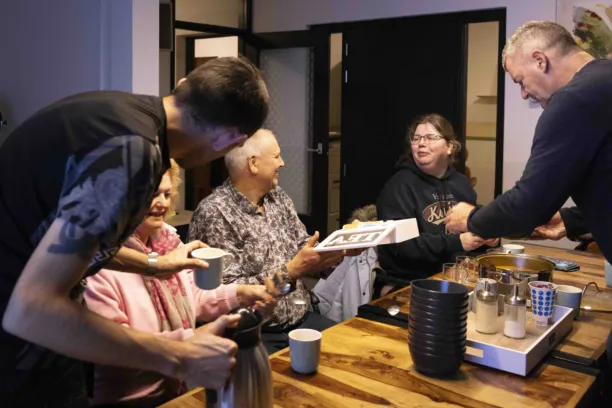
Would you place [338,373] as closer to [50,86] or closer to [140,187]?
[140,187]

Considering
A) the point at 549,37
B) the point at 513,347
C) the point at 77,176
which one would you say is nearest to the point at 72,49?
the point at 549,37

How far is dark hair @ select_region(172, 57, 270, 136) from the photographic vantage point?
1.13 metres

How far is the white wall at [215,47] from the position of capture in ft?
20.8

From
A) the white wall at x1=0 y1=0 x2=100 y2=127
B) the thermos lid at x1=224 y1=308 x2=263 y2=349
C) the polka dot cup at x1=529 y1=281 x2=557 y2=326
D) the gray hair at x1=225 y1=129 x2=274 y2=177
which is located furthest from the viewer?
the white wall at x1=0 y1=0 x2=100 y2=127

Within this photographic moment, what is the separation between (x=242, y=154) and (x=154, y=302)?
0.86 m

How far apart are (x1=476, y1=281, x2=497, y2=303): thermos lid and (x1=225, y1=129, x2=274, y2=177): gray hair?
1128 millimetres

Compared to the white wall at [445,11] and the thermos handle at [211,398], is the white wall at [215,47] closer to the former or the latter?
the white wall at [445,11]

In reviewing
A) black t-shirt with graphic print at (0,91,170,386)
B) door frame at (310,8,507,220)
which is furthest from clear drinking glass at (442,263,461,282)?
door frame at (310,8,507,220)

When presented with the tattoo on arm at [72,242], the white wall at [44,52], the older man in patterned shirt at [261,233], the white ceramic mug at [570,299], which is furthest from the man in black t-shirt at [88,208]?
the white wall at [44,52]

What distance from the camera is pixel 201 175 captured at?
6641mm

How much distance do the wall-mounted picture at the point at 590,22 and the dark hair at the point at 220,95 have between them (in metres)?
3.69

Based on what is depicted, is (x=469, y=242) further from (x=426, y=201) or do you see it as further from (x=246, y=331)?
(x=246, y=331)

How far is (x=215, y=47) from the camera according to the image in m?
6.59

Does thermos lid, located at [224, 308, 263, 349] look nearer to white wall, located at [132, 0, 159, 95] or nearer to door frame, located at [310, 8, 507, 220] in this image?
white wall, located at [132, 0, 159, 95]
